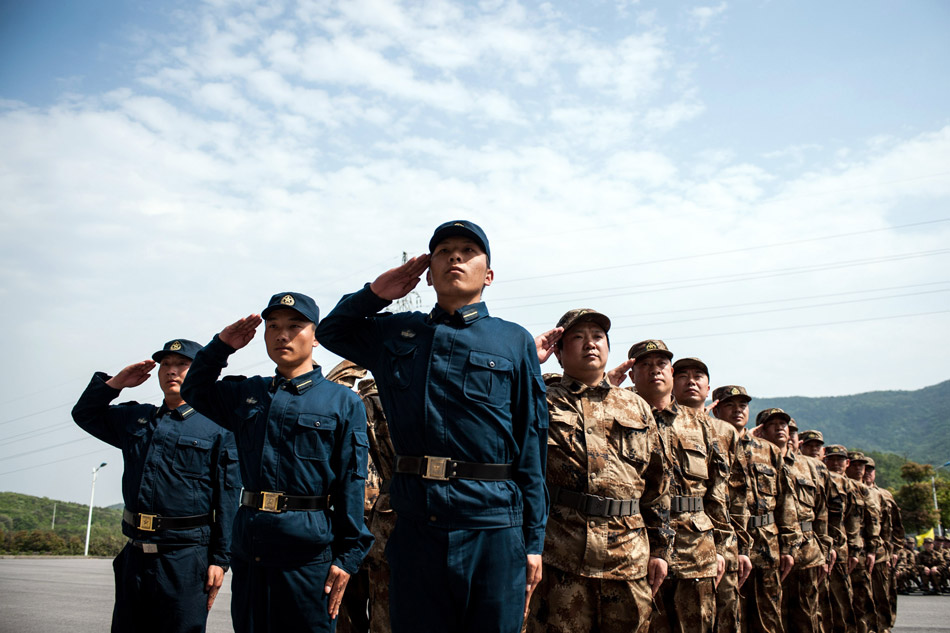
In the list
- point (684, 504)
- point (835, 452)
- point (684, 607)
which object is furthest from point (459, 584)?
point (835, 452)

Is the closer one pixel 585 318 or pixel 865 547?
pixel 585 318

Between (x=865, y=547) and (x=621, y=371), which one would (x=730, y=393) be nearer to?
(x=621, y=371)

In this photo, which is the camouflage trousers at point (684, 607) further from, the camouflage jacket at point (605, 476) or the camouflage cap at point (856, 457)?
the camouflage cap at point (856, 457)

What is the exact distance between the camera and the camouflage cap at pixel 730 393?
28.5ft

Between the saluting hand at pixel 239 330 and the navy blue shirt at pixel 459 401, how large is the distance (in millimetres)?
702

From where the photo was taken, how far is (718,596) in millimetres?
6691

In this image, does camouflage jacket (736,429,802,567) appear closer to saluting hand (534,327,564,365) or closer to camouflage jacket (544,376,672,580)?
camouflage jacket (544,376,672,580)

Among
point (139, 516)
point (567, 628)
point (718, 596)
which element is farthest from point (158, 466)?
point (718, 596)

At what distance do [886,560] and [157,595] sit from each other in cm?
1323

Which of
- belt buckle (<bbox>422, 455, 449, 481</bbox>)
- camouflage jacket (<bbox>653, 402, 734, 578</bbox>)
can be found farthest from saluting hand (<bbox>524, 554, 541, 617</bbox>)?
camouflage jacket (<bbox>653, 402, 734, 578</bbox>)

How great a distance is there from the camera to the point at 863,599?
1167 cm

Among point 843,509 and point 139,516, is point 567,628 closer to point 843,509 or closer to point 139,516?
point 139,516

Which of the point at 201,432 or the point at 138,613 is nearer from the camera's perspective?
the point at 138,613

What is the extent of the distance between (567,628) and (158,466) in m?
3.04
